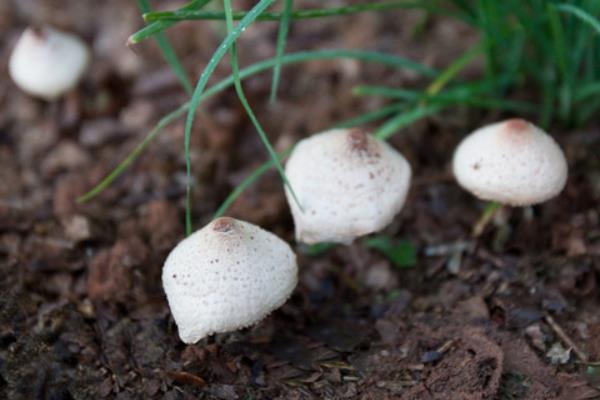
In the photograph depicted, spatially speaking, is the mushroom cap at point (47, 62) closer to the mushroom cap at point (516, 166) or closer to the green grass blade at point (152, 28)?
the green grass blade at point (152, 28)

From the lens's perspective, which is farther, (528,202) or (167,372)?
(528,202)

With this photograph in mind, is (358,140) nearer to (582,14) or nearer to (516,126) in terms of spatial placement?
(516,126)

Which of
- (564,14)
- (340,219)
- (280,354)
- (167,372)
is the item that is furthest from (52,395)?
(564,14)

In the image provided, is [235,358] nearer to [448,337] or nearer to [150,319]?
[150,319]

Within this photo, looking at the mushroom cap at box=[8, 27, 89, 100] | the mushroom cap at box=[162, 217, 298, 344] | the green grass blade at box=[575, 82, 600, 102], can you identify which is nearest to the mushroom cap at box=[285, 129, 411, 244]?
the mushroom cap at box=[162, 217, 298, 344]

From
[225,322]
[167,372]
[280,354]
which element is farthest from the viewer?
[280,354]

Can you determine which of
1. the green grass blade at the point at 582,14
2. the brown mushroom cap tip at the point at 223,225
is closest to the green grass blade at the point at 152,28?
the brown mushroom cap tip at the point at 223,225

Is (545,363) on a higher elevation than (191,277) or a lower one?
lower

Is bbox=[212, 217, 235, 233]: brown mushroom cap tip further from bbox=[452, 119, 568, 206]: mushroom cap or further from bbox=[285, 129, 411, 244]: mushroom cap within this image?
bbox=[452, 119, 568, 206]: mushroom cap
